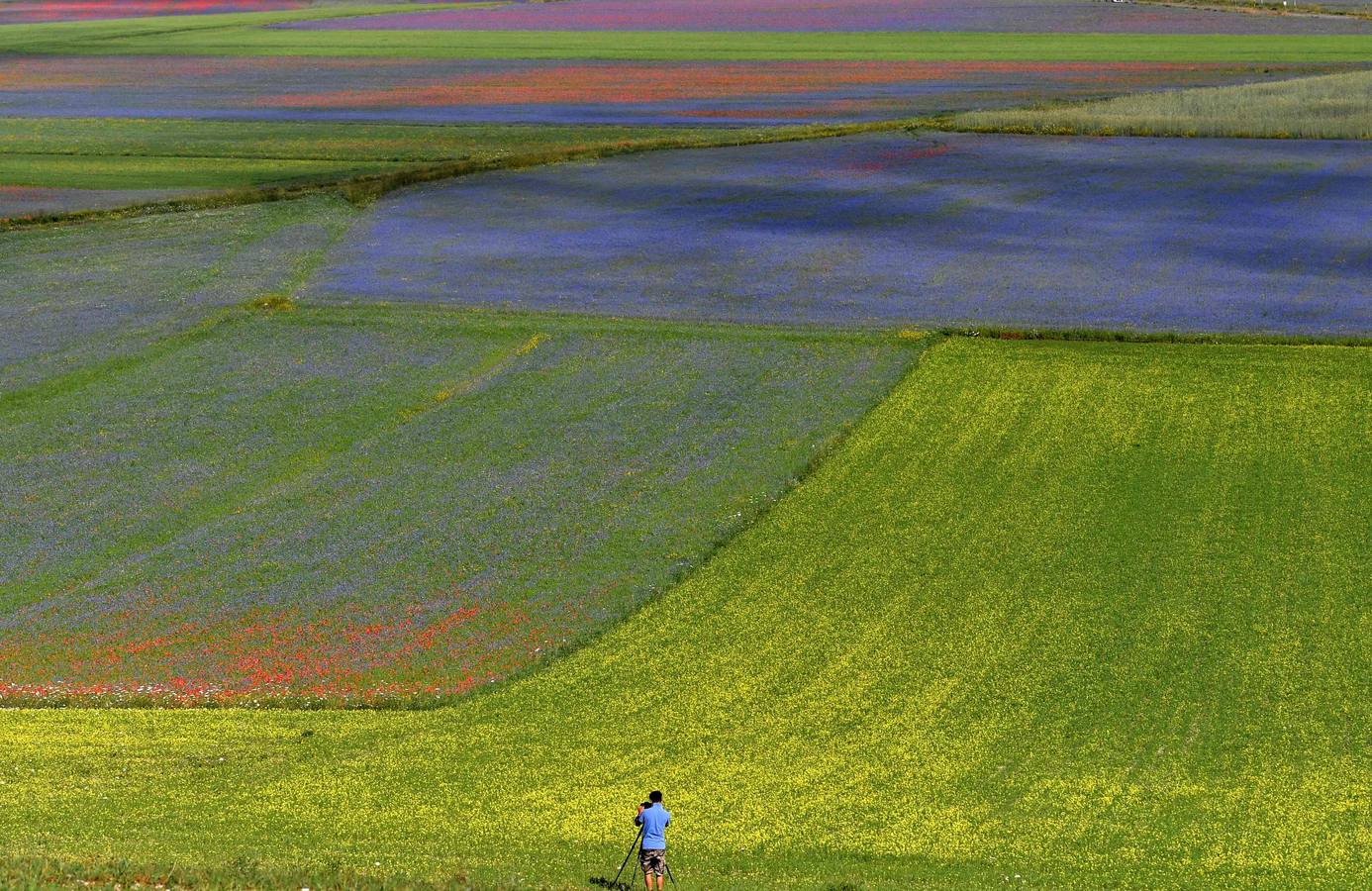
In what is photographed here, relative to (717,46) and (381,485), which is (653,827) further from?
(717,46)

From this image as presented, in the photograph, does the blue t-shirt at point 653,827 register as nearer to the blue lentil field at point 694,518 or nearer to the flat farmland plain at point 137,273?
the blue lentil field at point 694,518

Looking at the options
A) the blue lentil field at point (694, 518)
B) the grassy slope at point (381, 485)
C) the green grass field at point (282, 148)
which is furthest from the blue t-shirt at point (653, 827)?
the green grass field at point (282, 148)

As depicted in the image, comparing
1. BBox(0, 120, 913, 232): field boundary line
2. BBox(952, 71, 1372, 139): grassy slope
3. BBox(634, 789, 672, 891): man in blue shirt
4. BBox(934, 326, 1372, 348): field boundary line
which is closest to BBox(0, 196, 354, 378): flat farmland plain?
BBox(0, 120, 913, 232): field boundary line

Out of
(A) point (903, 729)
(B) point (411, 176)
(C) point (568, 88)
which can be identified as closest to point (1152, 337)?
(A) point (903, 729)

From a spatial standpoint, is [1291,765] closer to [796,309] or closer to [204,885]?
[204,885]

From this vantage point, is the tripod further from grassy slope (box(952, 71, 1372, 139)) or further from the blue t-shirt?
grassy slope (box(952, 71, 1372, 139))

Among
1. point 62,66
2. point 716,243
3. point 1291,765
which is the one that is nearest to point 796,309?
point 716,243
